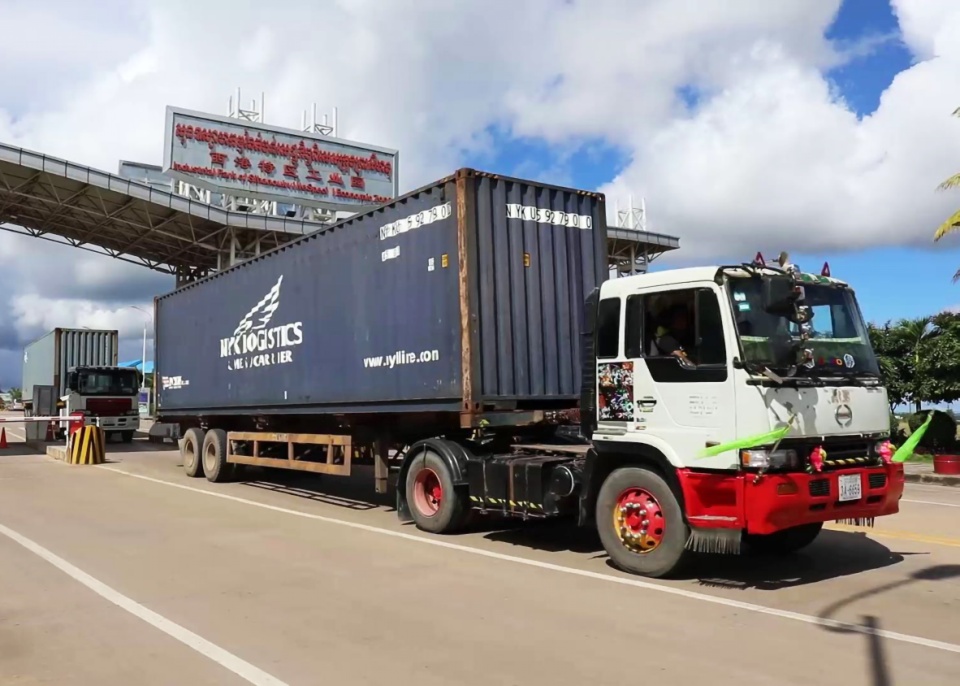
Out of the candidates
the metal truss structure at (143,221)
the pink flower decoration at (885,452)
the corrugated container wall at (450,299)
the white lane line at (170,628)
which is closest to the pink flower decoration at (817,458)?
the pink flower decoration at (885,452)

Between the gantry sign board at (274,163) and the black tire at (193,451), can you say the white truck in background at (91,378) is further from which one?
the black tire at (193,451)

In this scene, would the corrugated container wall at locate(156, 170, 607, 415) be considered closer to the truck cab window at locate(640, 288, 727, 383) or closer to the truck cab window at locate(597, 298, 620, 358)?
the truck cab window at locate(597, 298, 620, 358)

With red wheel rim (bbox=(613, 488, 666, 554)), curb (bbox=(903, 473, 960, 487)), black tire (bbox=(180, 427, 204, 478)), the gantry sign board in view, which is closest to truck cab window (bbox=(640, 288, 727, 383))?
red wheel rim (bbox=(613, 488, 666, 554))

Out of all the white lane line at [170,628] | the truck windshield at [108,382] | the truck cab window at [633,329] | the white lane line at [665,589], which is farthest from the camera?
the truck windshield at [108,382]

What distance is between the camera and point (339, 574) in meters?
7.07

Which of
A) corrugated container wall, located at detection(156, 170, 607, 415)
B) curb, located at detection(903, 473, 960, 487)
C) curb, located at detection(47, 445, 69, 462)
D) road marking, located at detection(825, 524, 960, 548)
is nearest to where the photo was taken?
road marking, located at detection(825, 524, 960, 548)

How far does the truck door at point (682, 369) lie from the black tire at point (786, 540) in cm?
180

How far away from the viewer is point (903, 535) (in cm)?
888

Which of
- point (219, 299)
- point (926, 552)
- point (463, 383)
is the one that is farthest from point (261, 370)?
point (926, 552)

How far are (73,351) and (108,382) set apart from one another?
4608 millimetres

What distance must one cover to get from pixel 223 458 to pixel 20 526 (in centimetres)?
494

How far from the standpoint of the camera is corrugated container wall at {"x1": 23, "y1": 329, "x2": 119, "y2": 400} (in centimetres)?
2985

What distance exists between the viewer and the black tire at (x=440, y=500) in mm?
8789

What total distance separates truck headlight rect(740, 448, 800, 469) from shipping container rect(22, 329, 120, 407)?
28.1 m
